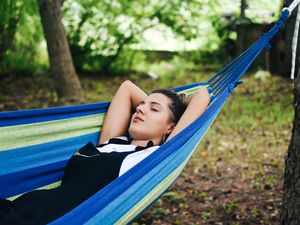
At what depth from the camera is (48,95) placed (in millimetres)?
5809

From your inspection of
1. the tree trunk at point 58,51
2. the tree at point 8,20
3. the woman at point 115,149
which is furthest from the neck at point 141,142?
the tree at point 8,20

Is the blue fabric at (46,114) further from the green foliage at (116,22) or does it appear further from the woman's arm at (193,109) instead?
the green foliage at (116,22)

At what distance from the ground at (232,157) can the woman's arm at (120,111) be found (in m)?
0.66

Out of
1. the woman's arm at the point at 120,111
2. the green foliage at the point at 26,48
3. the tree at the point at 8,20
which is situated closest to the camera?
the woman's arm at the point at 120,111

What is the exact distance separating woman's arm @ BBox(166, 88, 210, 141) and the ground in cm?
78

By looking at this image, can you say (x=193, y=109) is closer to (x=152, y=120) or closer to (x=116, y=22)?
(x=152, y=120)

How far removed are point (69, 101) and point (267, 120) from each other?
6.62 feet

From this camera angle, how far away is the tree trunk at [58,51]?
4902 mm

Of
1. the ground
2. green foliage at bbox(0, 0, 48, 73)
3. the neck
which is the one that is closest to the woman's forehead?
the neck

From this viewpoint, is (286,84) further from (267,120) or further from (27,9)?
(27,9)

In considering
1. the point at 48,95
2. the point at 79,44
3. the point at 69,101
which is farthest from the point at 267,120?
the point at 79,44

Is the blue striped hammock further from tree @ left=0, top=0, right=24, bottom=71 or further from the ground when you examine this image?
tree @ left=0, top=0, right=24, bottom=71

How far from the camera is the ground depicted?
2766 mm

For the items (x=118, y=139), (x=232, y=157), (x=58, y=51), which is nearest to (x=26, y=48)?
(x=58, y=51)
